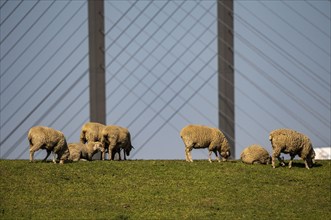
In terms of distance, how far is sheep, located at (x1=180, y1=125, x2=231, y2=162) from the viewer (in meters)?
25.0

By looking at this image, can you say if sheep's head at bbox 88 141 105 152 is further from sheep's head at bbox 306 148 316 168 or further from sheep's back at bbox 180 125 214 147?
sheep's head at bbox 306 148 316 168

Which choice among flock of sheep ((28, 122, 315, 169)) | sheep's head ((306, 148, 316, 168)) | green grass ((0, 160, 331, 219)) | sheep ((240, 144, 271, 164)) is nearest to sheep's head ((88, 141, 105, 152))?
flock of sheep ((28, 122, 315, 169))

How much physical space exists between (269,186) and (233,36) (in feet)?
28.1

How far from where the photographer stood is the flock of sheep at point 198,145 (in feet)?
79.3

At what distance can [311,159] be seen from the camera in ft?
84.4

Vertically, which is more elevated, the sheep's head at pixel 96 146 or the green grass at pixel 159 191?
the sheep's head at pixel 96 146

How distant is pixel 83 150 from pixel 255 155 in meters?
4.29

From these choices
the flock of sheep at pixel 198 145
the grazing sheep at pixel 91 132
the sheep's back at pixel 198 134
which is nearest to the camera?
the flock of sheep at pixel 198 145

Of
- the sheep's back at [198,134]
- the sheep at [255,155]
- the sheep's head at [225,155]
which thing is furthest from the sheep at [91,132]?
the sheep at [255,155]

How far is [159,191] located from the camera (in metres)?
21.6

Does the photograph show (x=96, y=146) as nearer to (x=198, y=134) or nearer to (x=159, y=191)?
(x=198, y=134)

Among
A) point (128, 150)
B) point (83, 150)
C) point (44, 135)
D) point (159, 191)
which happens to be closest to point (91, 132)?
point (128, 150)

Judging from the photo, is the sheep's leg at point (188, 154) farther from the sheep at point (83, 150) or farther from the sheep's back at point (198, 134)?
the sheep at point (83, 150)

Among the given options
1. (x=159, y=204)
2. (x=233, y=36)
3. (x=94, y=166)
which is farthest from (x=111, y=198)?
(x=233, y=36)
